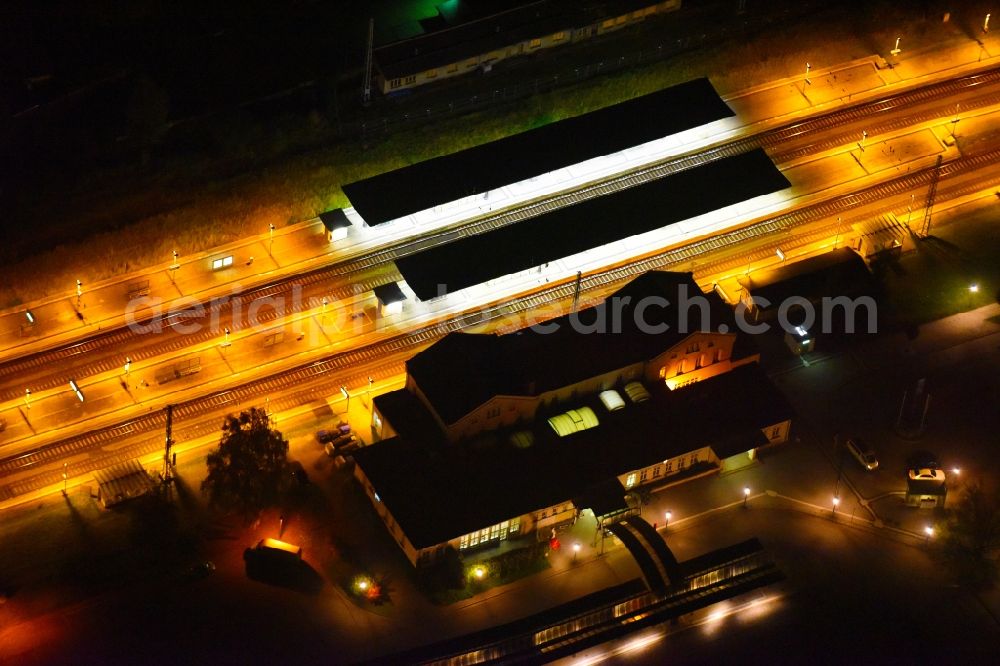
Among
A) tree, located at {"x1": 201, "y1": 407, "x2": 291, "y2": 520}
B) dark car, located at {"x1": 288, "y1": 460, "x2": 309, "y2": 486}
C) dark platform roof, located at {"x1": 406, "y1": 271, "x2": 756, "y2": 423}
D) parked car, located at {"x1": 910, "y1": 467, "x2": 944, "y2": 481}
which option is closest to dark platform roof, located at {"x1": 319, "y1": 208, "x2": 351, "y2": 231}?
dark platform roof, located at {"x1": 406, "y1": 271, "x2": 756, "y2": 423}

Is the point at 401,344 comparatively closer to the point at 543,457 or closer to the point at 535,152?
the point at 543,457

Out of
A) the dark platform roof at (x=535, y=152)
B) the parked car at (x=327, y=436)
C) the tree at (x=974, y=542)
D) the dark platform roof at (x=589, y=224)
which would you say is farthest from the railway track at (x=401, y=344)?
the tree at (x=974, y=542)

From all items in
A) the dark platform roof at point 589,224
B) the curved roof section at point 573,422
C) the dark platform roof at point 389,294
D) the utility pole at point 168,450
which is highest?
the dark platform roof at point 589,224

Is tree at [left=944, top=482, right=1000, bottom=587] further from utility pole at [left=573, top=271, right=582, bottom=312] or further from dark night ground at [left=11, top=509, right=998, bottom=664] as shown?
utility pole at [left=573, top=271, right=582, bottom=312]

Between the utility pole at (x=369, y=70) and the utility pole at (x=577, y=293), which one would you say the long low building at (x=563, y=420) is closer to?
the utility pole at (x=577, y=293)

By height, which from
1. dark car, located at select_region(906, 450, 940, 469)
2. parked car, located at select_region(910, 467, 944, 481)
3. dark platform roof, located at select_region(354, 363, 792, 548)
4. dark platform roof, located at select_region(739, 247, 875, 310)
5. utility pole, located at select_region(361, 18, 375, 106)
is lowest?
parked car, located at select_region(910, 467, 944, 481)

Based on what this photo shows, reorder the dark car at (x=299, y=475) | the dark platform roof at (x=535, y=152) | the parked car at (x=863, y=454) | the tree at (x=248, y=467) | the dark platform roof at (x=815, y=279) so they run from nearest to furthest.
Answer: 1. the tree at (x=248, y=467)
2. the dark car at (x=299, y=475)
3. the parked car at (x=863, y=454)
4. the dark platform roof at (x=815, y=279)
5. the dark platform roof at (x=535, y=152)
